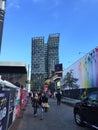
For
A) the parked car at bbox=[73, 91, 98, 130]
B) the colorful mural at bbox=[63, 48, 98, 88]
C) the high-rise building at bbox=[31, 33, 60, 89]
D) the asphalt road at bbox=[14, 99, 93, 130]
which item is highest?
the high-rise building at bbox=[31, 33, 60, 89]

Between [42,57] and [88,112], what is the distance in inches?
5201

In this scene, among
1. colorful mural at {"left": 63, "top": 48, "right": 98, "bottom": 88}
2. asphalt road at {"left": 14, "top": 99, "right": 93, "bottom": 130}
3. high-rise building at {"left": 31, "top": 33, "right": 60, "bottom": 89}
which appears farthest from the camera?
high-rise building at {"left": 31, "top": 33, "right": 60, "bottom": 89}

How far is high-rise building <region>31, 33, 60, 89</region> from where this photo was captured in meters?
126

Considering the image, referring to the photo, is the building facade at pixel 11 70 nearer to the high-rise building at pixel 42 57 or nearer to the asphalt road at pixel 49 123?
the asphalt road at pixel 49 123

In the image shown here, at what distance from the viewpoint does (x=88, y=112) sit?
39.7ft

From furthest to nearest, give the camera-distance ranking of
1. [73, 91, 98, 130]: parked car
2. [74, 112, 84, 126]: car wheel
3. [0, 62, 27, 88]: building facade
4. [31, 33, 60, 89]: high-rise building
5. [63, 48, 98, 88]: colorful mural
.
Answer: [31, 33, 60, 89]: high-rise building, [0, 62, 27, 88]: building facade, [63, 48, 98, 88]: colorful mural, [74, 112, 84, 126]: car wheel, [73, 91, 98, 130]: parked car

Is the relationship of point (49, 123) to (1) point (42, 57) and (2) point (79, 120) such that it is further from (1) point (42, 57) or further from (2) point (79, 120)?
(1) point (42, 57)

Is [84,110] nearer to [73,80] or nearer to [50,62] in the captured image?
[73,80]

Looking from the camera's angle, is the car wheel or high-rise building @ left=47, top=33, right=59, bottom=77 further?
high-rise building @ left=47, top=33, right=59, bottom=77

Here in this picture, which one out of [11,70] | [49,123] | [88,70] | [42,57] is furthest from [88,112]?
[42,57]


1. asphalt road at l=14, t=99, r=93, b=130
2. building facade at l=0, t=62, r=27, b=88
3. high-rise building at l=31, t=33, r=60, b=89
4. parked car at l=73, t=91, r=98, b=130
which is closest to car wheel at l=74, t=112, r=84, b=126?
parked car at l=73, t=91, r=98, b=130

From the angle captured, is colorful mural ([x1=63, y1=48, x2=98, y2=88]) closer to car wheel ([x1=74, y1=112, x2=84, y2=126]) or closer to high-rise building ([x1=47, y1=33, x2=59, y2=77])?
car wheel ([x1=74, y1=112, x2=84, y2=126])

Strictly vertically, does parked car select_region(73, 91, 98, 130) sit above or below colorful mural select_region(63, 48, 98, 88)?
below

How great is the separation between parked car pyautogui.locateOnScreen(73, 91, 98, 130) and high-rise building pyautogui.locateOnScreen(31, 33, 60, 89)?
98588 millimetres
